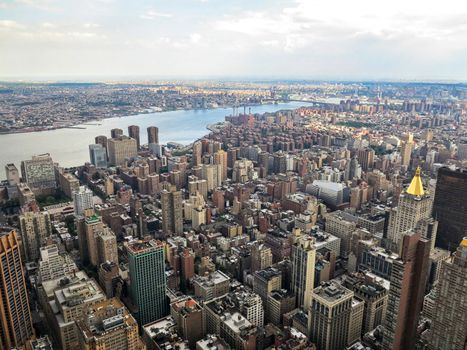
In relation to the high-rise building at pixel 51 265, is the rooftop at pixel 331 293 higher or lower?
higher

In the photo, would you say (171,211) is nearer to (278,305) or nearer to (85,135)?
(278,305)

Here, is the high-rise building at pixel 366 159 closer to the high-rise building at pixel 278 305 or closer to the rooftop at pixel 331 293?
the high-rise building at pixel 278 305

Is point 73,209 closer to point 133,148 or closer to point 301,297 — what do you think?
point 133,148

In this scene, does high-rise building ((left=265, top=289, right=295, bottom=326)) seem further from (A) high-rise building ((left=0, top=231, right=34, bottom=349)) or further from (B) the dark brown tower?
(B) the dark brown tower

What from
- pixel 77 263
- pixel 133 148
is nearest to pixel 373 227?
pixel 77 263

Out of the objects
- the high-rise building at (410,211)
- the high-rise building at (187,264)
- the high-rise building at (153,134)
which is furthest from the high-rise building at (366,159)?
the high-rise building at (187,264)
